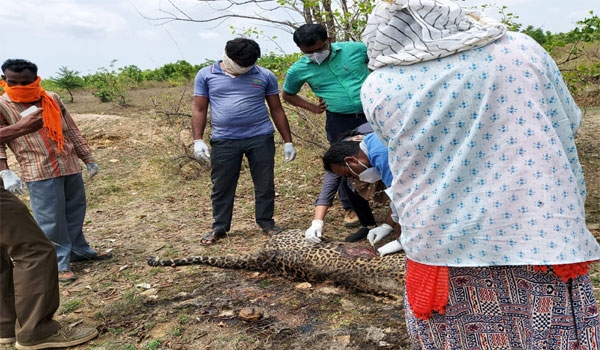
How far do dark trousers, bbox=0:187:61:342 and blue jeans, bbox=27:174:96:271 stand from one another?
1.11 m

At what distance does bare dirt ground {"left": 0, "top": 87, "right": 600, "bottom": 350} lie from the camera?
312cm

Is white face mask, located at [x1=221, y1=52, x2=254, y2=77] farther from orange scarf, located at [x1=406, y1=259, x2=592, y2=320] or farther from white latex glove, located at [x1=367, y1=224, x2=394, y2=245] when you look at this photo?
orange scarf, located at [x1=406, y1=259, x2=592, y2=320]

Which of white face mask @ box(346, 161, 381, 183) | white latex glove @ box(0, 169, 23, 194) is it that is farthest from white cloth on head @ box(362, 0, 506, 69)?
white latex glove @ box(0, 169, 23, 194)

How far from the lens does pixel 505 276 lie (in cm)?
183

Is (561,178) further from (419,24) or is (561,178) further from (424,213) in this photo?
(419,24)

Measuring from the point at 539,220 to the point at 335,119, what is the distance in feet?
10.3

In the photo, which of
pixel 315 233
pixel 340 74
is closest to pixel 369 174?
pixel 315 233

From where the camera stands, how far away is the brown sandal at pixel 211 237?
4883 millimetres

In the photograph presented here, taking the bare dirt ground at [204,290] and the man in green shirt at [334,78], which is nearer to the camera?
the bare dirt ground at [204,290]

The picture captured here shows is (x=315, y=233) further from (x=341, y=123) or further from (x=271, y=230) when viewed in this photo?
(x=341, y=123)

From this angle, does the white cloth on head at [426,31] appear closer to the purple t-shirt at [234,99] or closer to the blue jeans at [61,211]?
the purple t-shirt at [234,99]

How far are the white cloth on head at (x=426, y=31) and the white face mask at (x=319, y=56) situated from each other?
2.57 meters

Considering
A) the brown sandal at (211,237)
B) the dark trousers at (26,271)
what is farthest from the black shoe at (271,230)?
the dark trousers at (26,271)

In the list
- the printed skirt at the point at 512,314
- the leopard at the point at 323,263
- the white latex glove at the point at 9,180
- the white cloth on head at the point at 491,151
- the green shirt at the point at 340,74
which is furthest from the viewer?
the green shirt at the point at 340,74
